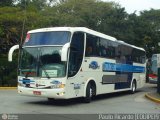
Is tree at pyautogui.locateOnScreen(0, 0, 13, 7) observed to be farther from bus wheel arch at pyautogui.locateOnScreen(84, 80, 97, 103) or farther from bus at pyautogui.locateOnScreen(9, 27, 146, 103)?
bus wheel arch at pyautogui.locateOnScreen(84, 80, 97, 103)

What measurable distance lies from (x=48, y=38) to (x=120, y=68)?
755cm

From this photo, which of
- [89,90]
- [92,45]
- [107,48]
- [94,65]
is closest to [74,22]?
[107,48]

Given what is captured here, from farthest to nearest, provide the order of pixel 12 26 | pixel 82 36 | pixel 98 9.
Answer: pixel 98 9
pixel 12 26
pixel 82 36

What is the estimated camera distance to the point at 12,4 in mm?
44000

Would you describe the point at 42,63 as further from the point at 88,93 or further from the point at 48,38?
the point at 88,93

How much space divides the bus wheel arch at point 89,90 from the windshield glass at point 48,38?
280cm

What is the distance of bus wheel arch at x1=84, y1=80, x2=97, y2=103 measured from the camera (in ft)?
62.7

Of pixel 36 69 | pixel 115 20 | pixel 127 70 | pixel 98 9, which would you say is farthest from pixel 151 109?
pixel 98 9

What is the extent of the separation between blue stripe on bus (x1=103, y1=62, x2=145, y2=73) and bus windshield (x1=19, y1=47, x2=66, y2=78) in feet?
15.6

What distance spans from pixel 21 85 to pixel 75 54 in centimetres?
264

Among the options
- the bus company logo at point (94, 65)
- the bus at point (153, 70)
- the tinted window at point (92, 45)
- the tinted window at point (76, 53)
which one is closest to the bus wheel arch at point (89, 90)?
the bus company logo at point (94, 65)

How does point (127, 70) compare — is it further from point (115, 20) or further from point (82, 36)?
point (115, 20)

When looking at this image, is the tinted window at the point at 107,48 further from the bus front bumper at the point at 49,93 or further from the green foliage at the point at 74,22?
the green foliage at the point at 74,22

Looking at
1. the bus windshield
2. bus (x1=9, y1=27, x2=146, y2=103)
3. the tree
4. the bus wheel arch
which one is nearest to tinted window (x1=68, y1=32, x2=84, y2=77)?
bus (x1=9, y1=27, x2=146, y2=103)
